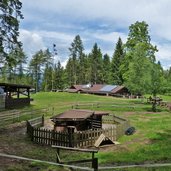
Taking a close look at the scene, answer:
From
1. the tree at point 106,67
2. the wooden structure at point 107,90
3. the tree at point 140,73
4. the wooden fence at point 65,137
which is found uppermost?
the tree at point 106,67

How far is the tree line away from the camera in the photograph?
31806 mm

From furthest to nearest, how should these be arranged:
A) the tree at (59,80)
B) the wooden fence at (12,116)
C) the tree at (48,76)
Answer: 1. the tree at (48,76)
2. the tree at (59,80)
3. the wooden fence at (12,116)

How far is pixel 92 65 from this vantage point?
111312mm

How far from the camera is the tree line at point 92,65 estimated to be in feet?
104

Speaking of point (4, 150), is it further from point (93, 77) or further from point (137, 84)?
point (93, 77)

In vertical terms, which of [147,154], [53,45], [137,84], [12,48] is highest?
[53,45]

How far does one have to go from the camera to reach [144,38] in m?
62.4

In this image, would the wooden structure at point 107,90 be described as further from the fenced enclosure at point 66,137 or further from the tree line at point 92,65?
the fenced enclosure at point 66,137

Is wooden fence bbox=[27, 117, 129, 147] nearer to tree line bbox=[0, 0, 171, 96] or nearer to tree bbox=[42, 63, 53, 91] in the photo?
tree line bbox=[0, 0, 171, 96]

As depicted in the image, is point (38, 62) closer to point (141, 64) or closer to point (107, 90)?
point (107, 90)

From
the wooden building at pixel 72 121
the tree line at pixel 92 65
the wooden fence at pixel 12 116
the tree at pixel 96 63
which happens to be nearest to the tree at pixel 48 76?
the tree line at pixel 92 65

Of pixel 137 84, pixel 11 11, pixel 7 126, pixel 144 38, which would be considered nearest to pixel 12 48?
pixel 11 11

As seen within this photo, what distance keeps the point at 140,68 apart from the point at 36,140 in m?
33.7

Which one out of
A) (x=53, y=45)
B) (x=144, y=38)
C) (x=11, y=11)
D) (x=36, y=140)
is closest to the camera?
(x=36, y=140)
